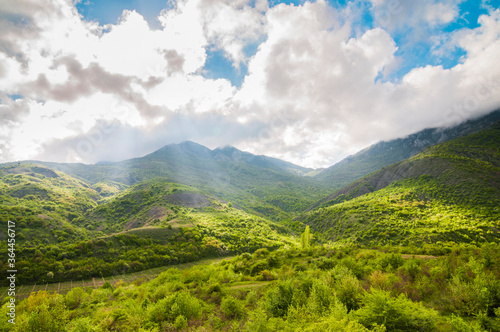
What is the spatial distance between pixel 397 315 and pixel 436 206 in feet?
301

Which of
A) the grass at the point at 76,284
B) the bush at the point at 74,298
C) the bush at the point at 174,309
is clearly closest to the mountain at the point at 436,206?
the bush at the point at 174,309

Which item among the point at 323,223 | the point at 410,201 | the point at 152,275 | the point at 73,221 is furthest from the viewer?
the point at 73,221

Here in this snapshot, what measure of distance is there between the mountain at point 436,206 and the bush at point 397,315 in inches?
2426

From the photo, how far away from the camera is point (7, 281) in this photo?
171 feet

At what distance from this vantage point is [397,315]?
1120cm

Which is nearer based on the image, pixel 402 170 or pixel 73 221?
pixel 73 221

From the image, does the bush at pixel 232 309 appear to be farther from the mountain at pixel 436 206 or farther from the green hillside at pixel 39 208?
the green hillside at pixel 39 208

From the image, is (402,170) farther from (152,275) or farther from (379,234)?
(152,275)

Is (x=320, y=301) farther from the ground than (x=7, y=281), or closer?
farther from the ground

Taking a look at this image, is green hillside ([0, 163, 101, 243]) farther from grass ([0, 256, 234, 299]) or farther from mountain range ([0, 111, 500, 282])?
grass ([0, 256, 234, 299])

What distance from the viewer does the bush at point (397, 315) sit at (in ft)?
34.8

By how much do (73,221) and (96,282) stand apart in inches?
3161

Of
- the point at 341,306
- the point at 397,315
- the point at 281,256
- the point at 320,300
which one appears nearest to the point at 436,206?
the point at 281,256

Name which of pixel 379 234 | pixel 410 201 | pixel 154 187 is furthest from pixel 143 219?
pixel 410 201
